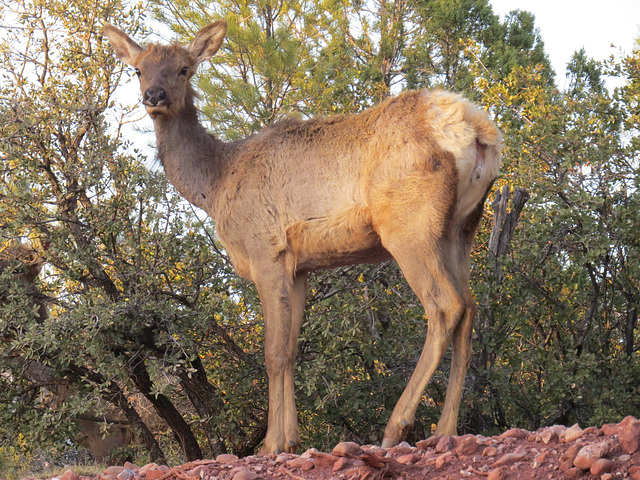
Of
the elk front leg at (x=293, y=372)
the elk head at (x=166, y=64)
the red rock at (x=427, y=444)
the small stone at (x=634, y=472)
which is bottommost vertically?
the small stone at (x=634, y=472)

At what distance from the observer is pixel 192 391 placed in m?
8.44

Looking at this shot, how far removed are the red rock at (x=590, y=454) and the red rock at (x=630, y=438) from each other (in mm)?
82

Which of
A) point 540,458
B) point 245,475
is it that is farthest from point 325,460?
point 540,458

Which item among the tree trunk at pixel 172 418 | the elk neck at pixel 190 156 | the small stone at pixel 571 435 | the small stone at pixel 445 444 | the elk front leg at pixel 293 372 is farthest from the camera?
the tree trunk at pixel 172 418

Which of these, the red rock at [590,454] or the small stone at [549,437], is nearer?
the red rock at [590,454]

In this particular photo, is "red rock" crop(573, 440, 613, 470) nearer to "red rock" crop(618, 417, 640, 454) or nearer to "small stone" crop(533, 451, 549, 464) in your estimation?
"red rock" crop(618, 417, 640, 454)

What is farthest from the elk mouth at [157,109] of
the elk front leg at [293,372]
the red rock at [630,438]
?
the red rock at [630,438]

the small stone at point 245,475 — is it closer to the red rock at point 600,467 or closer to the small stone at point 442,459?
the small stone at point 442,459

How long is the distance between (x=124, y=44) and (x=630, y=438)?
5.29 metres

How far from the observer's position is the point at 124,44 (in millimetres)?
6961

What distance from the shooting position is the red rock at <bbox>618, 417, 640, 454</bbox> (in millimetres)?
3842

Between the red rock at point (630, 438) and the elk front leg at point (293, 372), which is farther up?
the elk front leg at point (293, 372)

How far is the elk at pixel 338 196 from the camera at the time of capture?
5.57m

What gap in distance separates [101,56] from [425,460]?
20.6 feet
